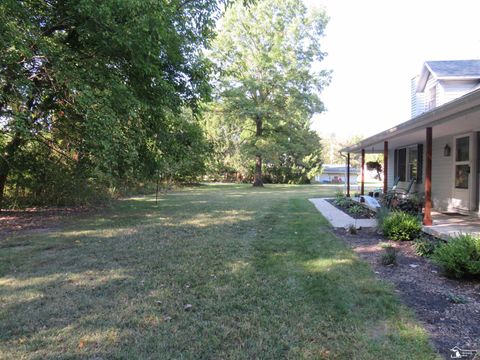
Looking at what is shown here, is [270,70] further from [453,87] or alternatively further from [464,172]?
[464,172]

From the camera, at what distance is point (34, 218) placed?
32.1 feet

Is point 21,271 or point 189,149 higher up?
point 189,149

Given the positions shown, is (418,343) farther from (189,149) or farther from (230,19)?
(230,19)

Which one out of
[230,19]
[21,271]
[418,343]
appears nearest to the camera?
[418,343]

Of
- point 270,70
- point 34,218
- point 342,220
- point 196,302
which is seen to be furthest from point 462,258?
point 270,70

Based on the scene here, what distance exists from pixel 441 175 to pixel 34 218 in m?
11.5

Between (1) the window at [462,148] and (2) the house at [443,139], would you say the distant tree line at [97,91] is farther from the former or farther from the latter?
(1) the window at [462,148]

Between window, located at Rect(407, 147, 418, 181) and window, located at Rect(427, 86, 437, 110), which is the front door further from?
window, located at Rect(427, 86, 437, 110)

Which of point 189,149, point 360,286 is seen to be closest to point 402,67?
point 189,149

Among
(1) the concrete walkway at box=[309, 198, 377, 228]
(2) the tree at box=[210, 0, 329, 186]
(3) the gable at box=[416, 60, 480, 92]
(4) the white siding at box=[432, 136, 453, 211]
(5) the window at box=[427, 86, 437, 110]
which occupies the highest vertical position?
(2) the tree at box=[210, 0, 329, 186]

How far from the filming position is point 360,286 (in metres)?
4.41

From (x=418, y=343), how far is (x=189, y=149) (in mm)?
9230

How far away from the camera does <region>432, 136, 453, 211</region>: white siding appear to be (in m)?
10.1

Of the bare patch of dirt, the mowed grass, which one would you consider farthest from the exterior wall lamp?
the bare patch of dirt
